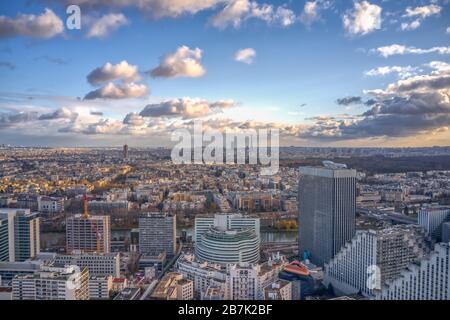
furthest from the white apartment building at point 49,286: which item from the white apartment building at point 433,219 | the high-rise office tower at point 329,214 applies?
the white apartment building at point 433,219

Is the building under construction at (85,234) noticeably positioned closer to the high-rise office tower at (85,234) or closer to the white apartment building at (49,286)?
the high-rise office tower at (85,234)

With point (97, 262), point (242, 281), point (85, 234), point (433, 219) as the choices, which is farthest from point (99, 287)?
point (433, 219)

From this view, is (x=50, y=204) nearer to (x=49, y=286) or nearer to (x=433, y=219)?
(x=49, y=286)

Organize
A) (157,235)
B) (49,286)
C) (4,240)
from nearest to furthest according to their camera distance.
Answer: (49,286) < (4,240) < (157,235)

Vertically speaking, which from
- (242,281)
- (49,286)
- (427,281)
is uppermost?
(427,281)
